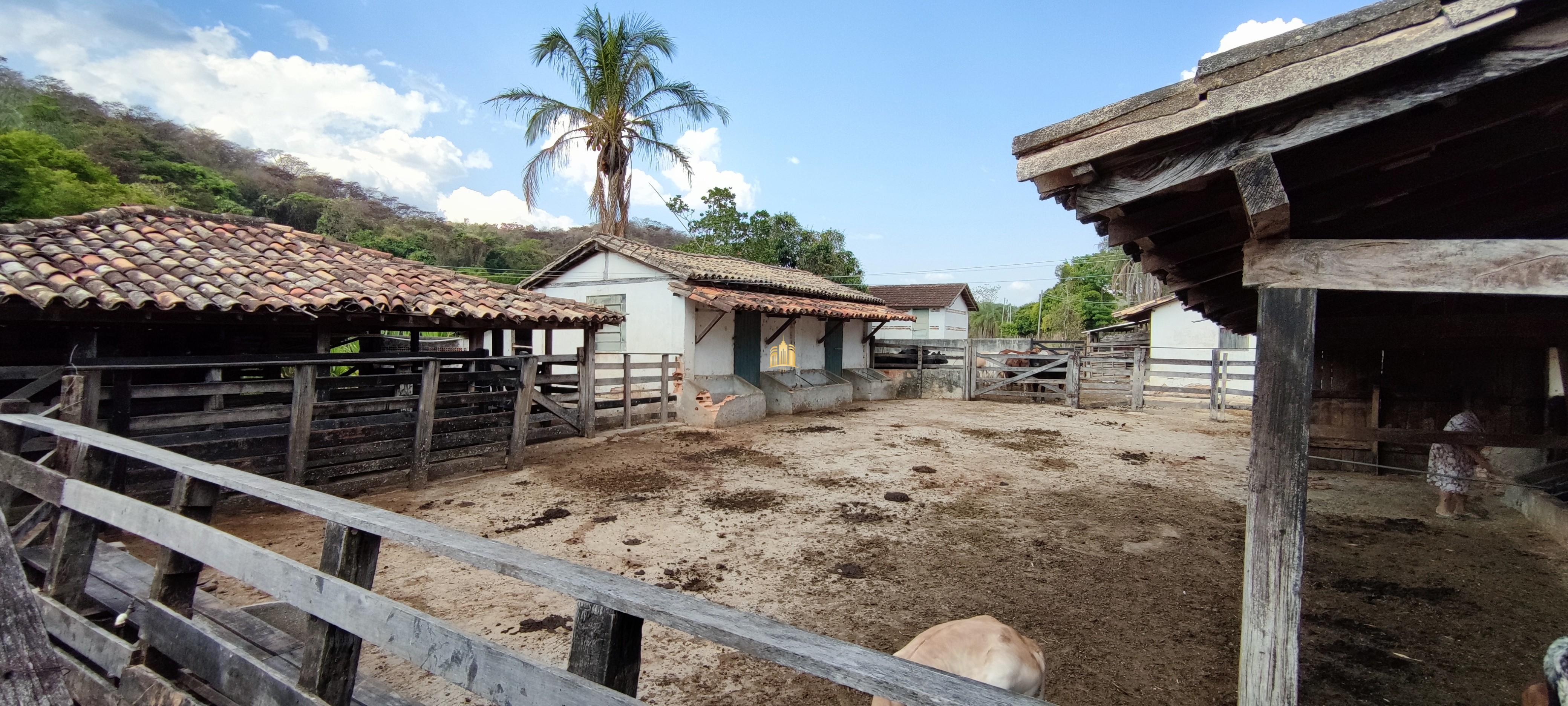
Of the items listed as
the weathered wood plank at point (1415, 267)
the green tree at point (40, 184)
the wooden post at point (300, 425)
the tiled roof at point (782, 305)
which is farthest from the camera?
the green tree at point (40, 184)

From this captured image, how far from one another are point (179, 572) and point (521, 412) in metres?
5.55

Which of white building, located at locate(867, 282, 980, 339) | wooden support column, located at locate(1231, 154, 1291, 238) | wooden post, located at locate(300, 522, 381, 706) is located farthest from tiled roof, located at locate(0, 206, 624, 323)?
white building, located at locate(867, 282, 980, 339)

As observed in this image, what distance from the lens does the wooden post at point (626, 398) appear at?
33.7ft

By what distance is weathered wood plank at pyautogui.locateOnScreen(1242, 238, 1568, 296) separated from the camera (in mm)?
1943

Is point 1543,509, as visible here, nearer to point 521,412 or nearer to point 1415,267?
point 1415,267

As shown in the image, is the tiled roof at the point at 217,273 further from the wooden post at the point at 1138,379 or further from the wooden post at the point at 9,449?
the wooden post at the point at 1138,379

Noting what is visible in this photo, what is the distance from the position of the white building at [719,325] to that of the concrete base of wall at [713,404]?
0.02 metres

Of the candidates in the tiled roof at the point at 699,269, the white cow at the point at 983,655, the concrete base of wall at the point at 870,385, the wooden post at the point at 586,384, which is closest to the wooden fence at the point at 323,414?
the wooden post at the point at 586,384

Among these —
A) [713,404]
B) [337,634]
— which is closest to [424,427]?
[713,404]

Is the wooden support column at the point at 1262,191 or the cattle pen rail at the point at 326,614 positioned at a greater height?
the wooden support column at the point at 1262,191

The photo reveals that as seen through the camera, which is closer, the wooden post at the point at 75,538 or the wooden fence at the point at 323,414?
the wooden post at the point at 75,538

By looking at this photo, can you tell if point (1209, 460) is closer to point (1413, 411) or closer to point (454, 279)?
point (1413, 411)

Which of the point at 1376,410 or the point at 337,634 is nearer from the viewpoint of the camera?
the point at 337,634

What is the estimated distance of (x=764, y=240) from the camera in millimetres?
26609
